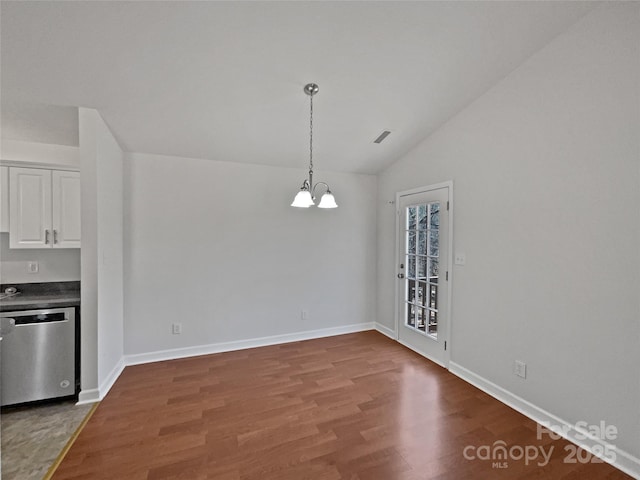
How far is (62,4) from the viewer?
5.39 ft

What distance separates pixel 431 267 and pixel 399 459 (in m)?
2.14

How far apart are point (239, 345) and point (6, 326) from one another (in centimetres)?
220

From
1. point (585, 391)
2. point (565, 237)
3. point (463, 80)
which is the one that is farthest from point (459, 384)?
point (463, 80)

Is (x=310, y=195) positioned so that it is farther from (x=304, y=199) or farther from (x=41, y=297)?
(x=41, y=297)

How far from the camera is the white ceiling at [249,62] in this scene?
1798 mm

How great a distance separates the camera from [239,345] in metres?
3.67

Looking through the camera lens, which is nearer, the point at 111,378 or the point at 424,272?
the point at 111,378

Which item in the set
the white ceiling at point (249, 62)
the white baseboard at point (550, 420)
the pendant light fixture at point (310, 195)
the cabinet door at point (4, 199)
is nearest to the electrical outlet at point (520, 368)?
the white baseboard at point (550, 420)

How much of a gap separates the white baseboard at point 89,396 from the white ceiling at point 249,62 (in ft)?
8.25

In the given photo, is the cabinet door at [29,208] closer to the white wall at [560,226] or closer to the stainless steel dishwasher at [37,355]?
the stainless steel dishwasher at [37,355]

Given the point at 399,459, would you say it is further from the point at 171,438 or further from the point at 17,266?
the point at 17,266

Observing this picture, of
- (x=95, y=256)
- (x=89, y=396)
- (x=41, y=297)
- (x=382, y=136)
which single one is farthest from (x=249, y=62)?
(x=89, y=396)

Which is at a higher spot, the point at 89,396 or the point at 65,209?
the point at 65,209

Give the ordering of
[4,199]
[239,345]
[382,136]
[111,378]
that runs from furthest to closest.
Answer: [239,345] → [382,136] → [111,378] → [4,199]
